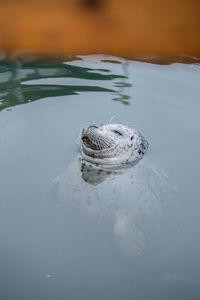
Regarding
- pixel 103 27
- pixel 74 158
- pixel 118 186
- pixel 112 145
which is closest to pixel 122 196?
pixel 118 186

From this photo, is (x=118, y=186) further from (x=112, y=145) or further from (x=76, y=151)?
(x=76, y=151)

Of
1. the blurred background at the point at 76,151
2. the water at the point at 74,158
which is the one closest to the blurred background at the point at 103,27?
the blurred background at the point at 76,151

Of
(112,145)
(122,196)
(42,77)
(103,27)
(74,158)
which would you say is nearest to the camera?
(122,196)

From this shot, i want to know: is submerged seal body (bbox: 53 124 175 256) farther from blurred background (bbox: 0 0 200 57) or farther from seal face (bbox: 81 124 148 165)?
blurred background (bbox: 0 0 200 57)

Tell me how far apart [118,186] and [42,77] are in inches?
75.7

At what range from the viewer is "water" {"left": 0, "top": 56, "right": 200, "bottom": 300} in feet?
9.27

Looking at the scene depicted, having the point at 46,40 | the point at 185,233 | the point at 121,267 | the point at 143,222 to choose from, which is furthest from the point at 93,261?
the point at 46,40

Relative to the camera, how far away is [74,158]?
3773mm

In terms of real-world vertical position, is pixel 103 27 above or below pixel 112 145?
above

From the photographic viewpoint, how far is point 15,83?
4730 mm

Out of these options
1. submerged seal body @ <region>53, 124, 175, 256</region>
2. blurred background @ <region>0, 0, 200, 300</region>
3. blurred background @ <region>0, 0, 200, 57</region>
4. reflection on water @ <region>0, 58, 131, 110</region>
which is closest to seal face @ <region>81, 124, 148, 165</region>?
submerged seal body @ <region>53, 124, 175, 256</region>

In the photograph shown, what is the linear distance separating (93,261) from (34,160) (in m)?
1.14

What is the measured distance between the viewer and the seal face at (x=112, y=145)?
349 cm

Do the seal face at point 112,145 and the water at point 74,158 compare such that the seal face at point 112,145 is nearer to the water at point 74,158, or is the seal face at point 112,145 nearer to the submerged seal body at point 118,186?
the submerged seal body at point 118,186
